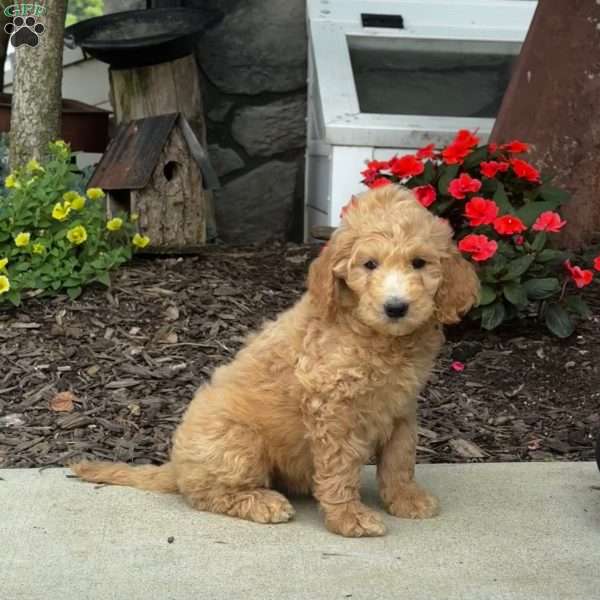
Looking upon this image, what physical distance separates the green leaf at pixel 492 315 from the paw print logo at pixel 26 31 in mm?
3253

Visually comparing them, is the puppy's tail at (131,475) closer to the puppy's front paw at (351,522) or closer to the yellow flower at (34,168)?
the puppy's front paw at (351,522)

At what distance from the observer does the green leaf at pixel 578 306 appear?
5418 mm

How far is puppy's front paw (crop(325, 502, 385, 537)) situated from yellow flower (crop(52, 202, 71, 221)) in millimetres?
2788

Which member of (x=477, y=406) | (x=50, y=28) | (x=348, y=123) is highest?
(x=50, y=28)

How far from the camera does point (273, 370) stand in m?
3.82

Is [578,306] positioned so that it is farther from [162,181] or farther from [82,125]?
[82,125]

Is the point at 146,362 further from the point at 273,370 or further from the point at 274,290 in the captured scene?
the point at 273,370

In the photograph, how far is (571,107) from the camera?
19.4 feet

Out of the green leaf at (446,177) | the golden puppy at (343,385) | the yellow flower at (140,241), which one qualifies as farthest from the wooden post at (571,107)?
the golden puppy at (343,385)

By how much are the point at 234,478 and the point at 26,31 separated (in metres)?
4.08

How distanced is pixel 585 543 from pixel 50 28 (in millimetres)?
4503

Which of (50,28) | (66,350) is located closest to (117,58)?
(50,28)

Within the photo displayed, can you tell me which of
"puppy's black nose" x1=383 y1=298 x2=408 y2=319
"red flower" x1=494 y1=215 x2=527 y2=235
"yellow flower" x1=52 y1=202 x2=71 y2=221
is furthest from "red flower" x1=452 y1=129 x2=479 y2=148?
"puppy's black nose" x1=383 y1=298 x2=408 y2=319

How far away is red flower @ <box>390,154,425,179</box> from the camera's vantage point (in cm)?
559
